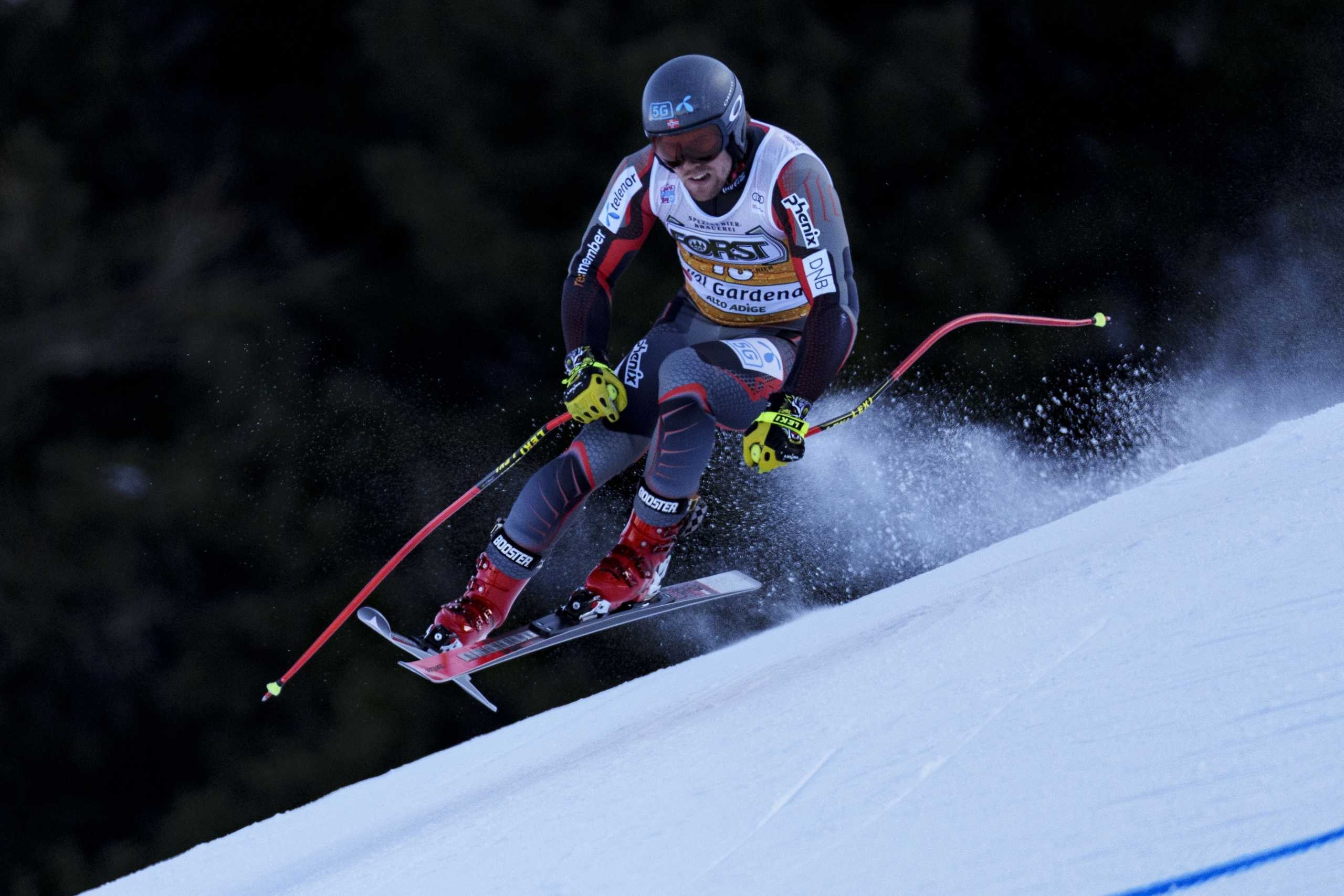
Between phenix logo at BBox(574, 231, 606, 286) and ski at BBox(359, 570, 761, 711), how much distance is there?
86cm

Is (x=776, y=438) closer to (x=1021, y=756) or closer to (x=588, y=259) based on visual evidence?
(x=588, y=259)

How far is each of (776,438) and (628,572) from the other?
0.58 m

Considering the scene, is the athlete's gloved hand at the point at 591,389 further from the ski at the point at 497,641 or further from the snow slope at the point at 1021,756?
the snow slope at the point at 1021,756

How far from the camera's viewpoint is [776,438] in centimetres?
271

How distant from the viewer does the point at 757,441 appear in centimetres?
271

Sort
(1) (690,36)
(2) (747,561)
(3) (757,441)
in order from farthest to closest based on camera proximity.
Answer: (1) (690,36) → (2) (747,561) → (3) (757,441)

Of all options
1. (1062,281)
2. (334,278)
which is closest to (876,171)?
(1062,281)

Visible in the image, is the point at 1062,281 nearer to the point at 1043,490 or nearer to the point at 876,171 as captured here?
the point at 876,171

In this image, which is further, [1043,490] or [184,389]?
[184,389]

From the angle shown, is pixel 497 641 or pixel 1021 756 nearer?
pixel 1021 756

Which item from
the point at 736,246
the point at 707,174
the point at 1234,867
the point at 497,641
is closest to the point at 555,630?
the point at 497,641

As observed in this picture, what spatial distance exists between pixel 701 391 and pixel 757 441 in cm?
23

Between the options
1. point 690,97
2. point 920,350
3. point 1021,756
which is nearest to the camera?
point 1021,756

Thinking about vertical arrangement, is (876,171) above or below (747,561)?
above
